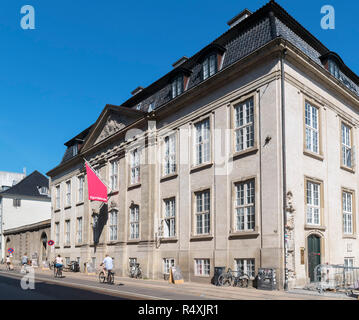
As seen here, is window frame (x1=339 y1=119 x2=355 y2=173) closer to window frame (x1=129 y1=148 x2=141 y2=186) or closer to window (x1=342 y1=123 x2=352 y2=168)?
window (x1=342 y1=123 x2=352 y2=168)

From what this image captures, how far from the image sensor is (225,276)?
20547 millimetres

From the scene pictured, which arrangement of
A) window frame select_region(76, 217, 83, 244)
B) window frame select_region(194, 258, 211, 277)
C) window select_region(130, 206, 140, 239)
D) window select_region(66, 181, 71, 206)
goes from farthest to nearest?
1. window select_region(66, 181, 71, 206)
2. window frame select_region(76, 217, 83, 244)
3. window select_region(130, 206, 140, 239)
4. window frame select_region(194, 258, 211, 277)

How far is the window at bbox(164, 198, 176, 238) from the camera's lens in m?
25.8

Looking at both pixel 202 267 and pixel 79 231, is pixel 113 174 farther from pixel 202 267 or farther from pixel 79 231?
pixel 202 267

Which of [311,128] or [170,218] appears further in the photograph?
[170,218]

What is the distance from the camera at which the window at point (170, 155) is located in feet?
87.4

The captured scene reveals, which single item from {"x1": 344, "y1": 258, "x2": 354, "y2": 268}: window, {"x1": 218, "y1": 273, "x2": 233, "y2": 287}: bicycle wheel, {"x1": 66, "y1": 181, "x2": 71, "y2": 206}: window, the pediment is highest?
the pediment

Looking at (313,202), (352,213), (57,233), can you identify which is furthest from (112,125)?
(352,213)

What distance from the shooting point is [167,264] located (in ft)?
84.6

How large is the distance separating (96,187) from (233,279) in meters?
14.7

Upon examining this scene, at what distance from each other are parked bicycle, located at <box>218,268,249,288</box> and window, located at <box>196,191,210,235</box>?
119 inches

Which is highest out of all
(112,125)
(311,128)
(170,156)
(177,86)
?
(177,86)

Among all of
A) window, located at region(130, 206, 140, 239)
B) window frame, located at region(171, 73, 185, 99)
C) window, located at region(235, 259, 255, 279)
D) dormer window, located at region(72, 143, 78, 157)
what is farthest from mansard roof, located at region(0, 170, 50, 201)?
window, located at region(235, 259, 255, 279)

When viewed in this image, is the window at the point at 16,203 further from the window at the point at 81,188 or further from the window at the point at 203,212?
the window at the point at 203,212
